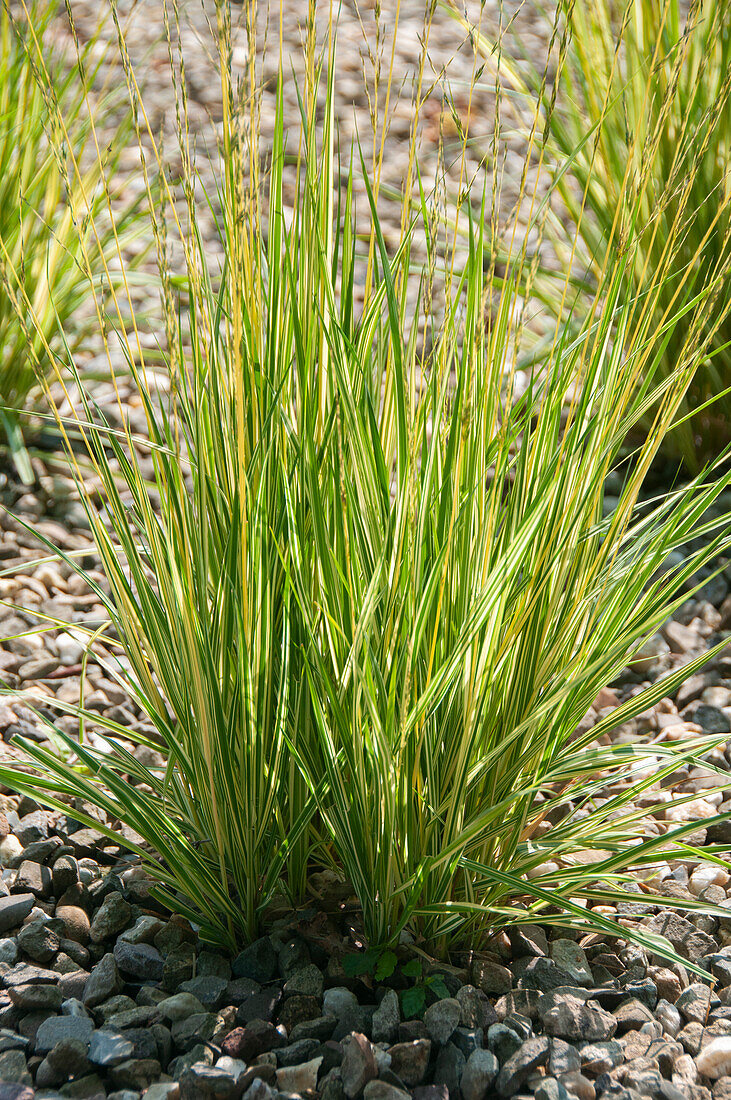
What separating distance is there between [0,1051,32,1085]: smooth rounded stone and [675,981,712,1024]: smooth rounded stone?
30.0 inches

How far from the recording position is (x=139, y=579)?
120 centimetres

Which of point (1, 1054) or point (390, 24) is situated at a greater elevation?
point (390, 24)

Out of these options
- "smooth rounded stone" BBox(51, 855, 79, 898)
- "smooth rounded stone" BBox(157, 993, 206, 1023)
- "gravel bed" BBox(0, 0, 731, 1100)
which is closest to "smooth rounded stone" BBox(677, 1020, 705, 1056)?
"gravel bed" BBox(0, 0, 731, 1100)

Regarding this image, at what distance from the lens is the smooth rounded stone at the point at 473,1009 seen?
3.54ft

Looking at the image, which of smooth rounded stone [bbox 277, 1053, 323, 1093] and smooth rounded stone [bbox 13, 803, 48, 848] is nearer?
smooth rounded stone [bbox 277, 1053, 323, 1093]

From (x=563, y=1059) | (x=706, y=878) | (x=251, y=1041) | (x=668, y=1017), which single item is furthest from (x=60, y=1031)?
(x=706, y=878)

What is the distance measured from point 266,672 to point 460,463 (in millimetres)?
310

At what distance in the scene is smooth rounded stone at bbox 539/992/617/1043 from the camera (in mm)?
1098

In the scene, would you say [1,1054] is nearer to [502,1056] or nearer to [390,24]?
[502,1056]

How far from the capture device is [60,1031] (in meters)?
1.07

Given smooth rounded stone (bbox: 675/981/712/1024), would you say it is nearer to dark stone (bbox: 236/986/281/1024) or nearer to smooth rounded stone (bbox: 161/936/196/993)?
dark stone (bbox: 236/986/281/1024)

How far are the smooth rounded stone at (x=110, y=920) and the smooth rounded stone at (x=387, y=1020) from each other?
373 mm

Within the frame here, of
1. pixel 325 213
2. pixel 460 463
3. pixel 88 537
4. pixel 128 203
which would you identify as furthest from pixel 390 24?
pixel 460 463

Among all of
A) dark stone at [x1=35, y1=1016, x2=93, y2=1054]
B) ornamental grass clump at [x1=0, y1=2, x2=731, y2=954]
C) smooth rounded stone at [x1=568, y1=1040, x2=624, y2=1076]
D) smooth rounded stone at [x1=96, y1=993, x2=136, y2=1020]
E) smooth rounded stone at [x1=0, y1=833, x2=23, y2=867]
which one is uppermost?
ornamental grass clump at [x1=0, y1=2, x2=731, y2=954]
